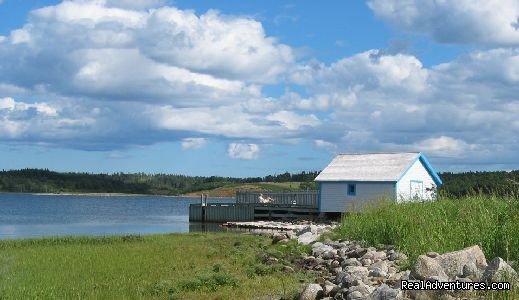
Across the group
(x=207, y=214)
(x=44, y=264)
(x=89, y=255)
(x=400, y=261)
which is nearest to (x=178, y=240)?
(x=89, y=255)

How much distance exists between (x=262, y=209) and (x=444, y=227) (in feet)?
132

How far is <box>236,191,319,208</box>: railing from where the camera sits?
180 ft

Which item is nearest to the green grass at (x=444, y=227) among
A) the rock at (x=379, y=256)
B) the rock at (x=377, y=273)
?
the rock at (x=379, y=256)

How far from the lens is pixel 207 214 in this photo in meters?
58.5

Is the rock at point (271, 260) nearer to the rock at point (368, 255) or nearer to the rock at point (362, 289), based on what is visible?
the rock at point (368, 255)

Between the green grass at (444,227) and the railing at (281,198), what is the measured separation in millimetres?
31716

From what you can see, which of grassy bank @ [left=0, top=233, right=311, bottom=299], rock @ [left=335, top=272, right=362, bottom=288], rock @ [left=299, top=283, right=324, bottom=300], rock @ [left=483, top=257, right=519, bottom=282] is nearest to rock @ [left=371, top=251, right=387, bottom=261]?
grassy bank @ [left=0, top=233, right=311, bottom=299]

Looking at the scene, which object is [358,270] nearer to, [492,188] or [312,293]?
[312,293]

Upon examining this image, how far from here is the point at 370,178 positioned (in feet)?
140

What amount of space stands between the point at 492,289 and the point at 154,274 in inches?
406

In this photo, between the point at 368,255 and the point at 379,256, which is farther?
the point at 368,255

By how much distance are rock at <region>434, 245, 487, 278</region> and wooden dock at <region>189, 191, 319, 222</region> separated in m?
38.9

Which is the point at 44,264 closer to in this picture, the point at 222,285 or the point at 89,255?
the point at 89,255

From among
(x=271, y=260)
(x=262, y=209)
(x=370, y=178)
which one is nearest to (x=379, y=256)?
(x=271, y=260)
